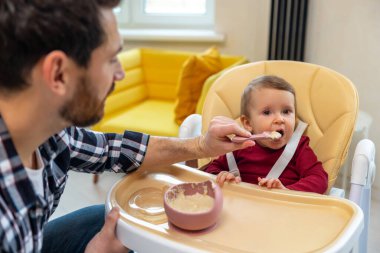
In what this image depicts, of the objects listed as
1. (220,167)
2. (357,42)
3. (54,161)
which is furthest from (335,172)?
(357,42)

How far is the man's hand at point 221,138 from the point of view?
3.83 ft

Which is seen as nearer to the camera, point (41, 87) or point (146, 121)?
point (41, 87)

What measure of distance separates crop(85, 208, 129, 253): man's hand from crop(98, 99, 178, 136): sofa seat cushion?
1.31 meters

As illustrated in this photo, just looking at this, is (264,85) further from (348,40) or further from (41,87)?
(348,40)

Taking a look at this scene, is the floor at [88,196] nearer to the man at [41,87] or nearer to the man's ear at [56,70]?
the man at [41,87]

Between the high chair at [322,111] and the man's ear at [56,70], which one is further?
the high chair at [322,111]

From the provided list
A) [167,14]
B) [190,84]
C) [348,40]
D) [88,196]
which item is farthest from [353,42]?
[88,196]

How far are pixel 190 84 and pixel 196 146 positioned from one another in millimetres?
1226

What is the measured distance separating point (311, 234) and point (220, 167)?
515 mm

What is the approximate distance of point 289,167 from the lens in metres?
1.38

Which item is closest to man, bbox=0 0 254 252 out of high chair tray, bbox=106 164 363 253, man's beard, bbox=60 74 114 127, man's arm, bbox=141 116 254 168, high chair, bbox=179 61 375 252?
man's beard, bbox=60 74 114 127

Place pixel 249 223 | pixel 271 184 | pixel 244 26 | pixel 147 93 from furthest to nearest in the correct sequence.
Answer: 1. pixel 147 93
2. pixel 244 26
3. pixel 271 184
4. pixel 249 223

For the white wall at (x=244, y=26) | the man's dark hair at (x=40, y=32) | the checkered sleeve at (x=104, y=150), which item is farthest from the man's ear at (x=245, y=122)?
the white wall at (x=244, y=26)

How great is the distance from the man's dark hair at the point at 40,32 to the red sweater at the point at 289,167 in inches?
→ 28.7
